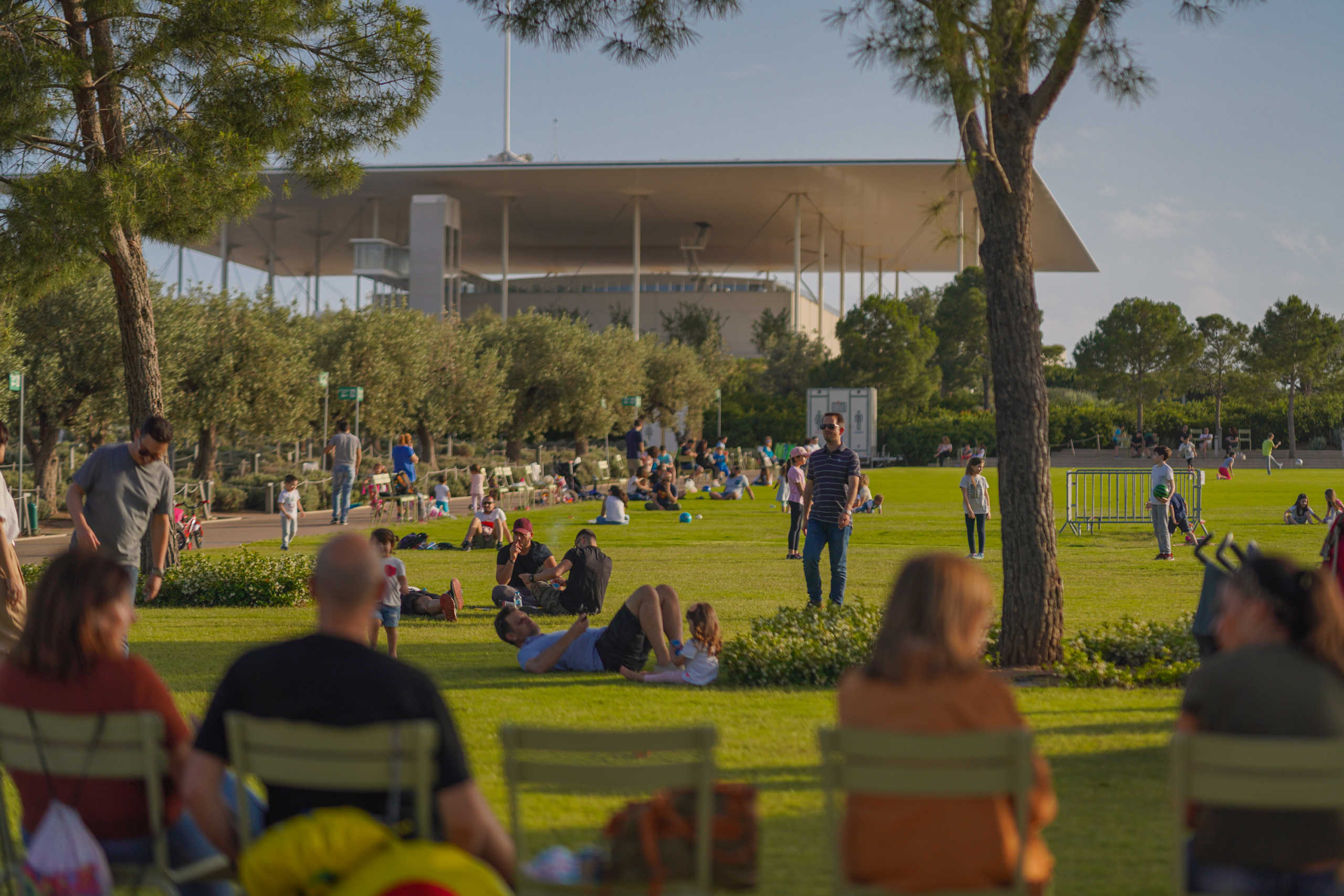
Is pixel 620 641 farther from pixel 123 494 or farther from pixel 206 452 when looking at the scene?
pixel 206 452

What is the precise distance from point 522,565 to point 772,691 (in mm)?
4390

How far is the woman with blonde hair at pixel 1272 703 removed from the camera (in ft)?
9.56

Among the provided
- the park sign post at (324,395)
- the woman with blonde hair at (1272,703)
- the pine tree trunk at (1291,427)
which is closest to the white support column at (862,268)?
the pine tree trunk at (1291,427)

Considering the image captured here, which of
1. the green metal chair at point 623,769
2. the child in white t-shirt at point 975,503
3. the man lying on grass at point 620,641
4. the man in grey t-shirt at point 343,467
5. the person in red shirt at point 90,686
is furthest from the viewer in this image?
the man in grey t-shirt at point 343,467

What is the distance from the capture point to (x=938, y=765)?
284 centimetres

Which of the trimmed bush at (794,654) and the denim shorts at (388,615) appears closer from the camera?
the trimmed bush at (794,654)

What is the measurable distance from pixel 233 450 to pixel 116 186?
24.3m

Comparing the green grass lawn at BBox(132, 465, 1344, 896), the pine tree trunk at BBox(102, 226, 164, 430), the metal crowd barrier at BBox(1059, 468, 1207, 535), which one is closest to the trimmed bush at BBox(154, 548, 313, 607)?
the green grass lawn at BBox(132, 465, 1344, 896)

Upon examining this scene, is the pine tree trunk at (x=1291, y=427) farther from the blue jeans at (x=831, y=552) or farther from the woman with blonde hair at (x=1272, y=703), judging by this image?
the woman with blonde hair at (x=1272, y=703)

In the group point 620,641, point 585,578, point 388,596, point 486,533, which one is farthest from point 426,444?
point 620,641

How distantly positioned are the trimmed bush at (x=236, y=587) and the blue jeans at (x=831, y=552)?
5.10 metres

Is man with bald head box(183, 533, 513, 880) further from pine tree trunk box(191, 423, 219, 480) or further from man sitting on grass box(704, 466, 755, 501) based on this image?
man sitting on grass box(704, 466, 755, 501)

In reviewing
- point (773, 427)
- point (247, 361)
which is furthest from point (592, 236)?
point (247, 361)

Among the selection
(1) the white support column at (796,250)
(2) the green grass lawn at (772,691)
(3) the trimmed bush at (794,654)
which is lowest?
(2) the green grass lawn at (772,691)
